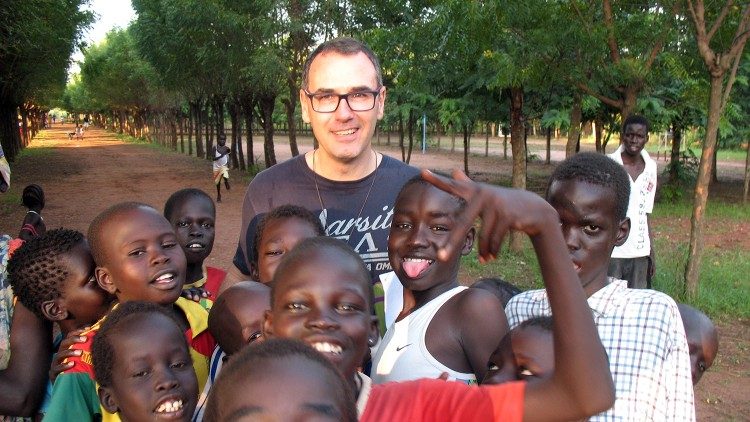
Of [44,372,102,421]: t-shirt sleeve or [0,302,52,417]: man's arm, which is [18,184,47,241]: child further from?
[44,372,102,421]: t-shirt sleeve

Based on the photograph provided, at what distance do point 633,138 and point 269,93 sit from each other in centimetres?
1404

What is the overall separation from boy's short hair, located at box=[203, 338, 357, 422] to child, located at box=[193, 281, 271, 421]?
822 mm

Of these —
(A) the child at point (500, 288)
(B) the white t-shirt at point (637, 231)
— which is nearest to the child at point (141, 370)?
(A) the child at point (500, 288)

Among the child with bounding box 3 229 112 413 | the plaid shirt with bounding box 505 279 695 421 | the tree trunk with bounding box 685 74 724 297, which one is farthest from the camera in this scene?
the tree trunk with bounding box 685 74 724 297

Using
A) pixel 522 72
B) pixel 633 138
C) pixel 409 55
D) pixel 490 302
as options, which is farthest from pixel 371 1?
pixel 490 302

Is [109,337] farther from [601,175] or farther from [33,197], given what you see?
[33,197]

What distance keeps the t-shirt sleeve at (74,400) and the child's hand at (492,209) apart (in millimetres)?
1383

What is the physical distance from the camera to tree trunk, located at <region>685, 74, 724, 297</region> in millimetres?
6160

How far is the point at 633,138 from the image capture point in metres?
5.82

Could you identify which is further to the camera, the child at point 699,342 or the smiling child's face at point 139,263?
the child at point 699,342

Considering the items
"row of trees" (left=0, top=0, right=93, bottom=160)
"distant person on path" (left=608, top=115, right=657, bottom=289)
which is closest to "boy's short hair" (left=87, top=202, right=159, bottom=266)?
"distant person on path" (left=608, top=115, right=657, bottom=289)

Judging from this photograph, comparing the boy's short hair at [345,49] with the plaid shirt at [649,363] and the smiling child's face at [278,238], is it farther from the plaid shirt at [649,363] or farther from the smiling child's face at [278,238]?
the plaid shirt at [649,363]

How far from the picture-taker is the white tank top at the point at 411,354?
179 centimetres

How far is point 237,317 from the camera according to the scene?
2074 millimetres
